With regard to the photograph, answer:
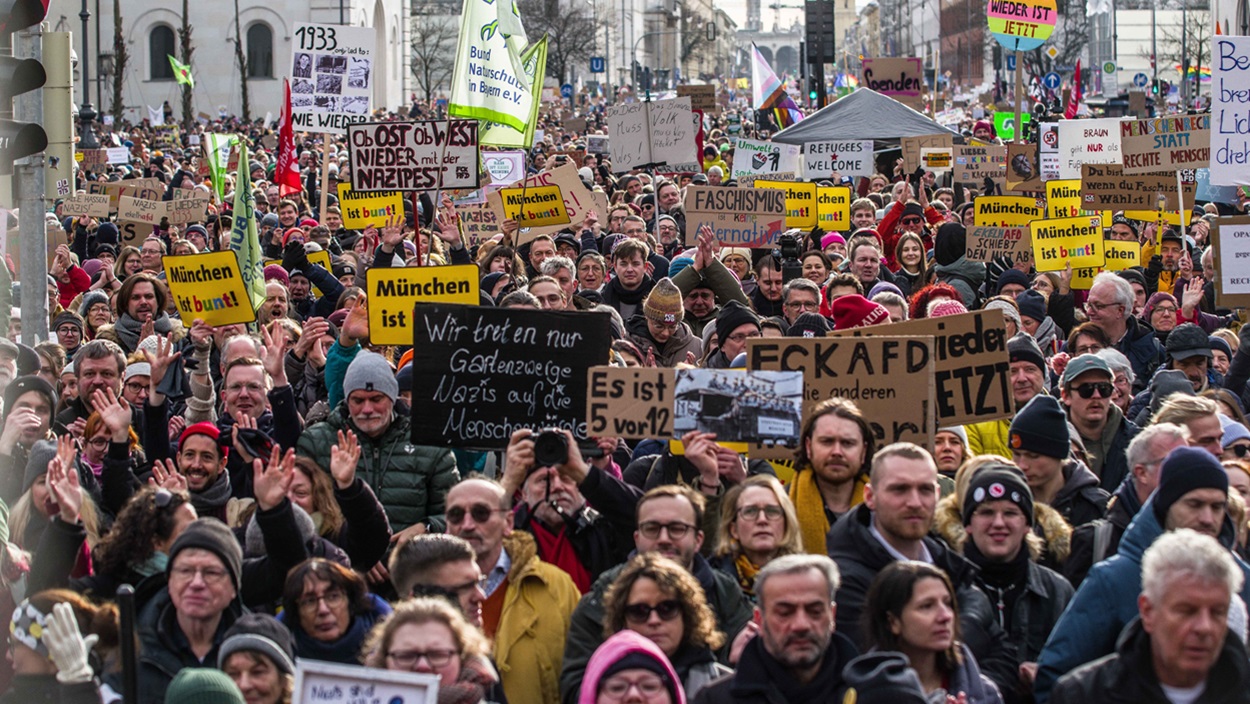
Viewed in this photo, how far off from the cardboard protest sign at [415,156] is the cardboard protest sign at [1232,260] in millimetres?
4077

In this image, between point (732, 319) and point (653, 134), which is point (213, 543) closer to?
point (732, 319)

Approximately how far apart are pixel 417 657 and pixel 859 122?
1615 centimetres

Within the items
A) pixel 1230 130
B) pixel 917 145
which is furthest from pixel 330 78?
pixel 1230 130

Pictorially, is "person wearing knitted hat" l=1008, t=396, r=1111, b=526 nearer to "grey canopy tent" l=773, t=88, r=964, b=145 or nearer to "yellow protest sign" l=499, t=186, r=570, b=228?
"yellow protest sign" l=499, t=186, r=570, b=228

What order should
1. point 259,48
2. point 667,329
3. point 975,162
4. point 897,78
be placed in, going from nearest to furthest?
point 667,329
point 975,162
point 897,78
point 259,48

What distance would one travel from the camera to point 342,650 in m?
5.01

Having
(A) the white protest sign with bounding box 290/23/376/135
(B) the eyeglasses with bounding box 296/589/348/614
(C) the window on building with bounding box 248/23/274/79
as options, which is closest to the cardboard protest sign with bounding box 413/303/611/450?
(B) the eyeglasses with bounding box 296/589/348/614

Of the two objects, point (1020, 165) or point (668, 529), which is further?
point (1020, 165)

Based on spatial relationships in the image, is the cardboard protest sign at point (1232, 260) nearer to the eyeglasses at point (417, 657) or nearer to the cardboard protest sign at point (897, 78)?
the eyeglasses at point (417, 657)

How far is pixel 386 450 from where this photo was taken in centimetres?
668

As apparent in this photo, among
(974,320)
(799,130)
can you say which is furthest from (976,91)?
(974,320)

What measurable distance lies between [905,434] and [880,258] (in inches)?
207

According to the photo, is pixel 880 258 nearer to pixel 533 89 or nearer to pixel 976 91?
pixel 533 89

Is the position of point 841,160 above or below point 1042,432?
above
